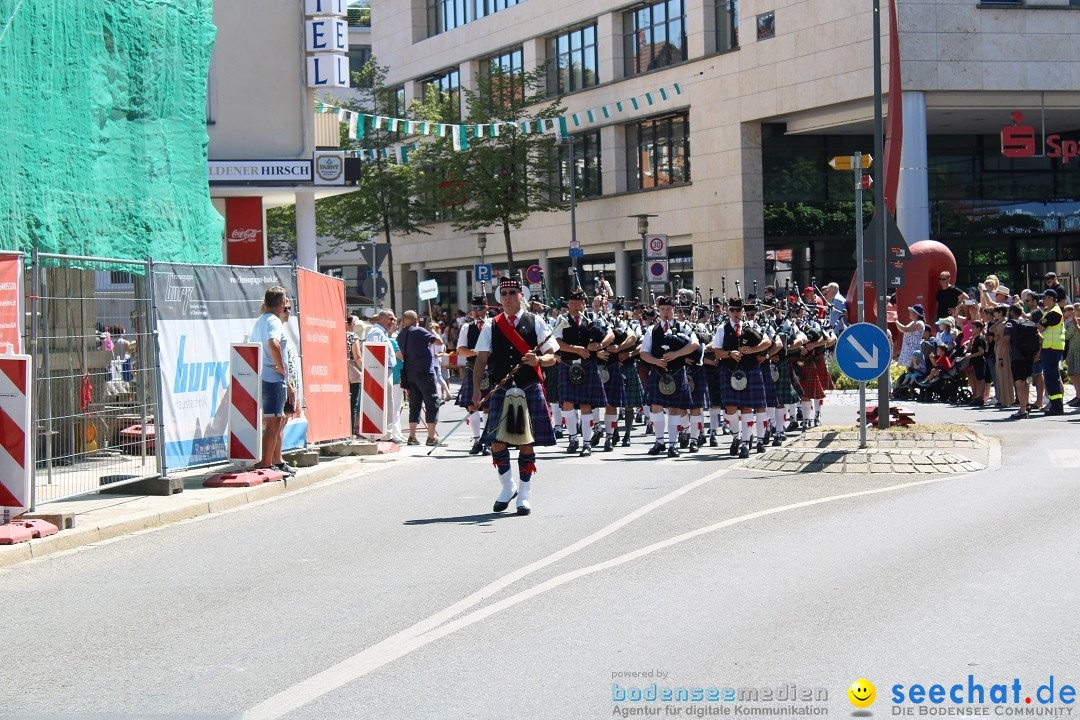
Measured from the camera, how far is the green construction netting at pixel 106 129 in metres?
15.9

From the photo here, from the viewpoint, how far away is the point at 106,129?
59.3ft

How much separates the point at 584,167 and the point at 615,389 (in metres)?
33.0

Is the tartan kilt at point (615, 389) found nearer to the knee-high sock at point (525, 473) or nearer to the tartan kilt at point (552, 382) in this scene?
the tartan kilt at point (552, 382)

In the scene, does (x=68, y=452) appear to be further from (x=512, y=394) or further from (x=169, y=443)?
(x=512, y=394)

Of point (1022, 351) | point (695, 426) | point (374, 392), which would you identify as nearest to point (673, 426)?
point (695, 426)

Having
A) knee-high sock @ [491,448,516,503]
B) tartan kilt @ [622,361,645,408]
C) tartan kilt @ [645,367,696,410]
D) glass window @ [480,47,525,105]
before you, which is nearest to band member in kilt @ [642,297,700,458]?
tartan kilt @ [645,367,696,410]

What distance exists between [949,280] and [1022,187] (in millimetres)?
14699

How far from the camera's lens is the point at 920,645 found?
6816mm

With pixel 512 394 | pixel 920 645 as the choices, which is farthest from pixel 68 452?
pixel 920 645

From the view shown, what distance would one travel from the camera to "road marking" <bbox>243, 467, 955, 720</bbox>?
6.07 m

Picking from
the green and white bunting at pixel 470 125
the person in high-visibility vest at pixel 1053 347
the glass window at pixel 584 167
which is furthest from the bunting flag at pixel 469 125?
the person in high-visibility vest at pixel 1053 347

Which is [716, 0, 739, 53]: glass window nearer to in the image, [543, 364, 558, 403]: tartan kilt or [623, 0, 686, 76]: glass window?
[623, 0, 686, 76]: glass window

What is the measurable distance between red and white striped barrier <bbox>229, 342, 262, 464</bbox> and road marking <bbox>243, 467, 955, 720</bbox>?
445cm

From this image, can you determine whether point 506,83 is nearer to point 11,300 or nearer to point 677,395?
point 677,395
